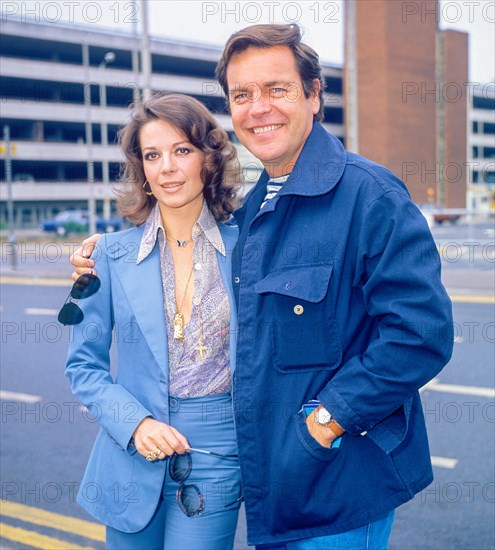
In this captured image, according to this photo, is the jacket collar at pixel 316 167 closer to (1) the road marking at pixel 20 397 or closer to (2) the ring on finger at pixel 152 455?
(2) the ring on finger at pixel 152 455

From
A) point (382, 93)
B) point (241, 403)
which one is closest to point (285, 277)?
point (241, 403)

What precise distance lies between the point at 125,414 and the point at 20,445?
144 inches

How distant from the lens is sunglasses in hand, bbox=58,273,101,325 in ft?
7.29

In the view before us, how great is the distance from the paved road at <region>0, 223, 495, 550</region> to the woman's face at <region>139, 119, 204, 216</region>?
7.80 feet

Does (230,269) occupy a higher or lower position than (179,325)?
higher

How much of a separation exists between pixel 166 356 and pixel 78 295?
0.36 metres

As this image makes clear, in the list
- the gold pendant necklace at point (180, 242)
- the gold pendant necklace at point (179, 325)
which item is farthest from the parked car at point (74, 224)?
the gold pendant necklace at point (179, 325)

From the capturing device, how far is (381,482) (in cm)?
187

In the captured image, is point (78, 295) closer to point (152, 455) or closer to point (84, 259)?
point (84, 259)

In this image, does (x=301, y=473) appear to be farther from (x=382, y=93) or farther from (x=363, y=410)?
(x=382, y=93)

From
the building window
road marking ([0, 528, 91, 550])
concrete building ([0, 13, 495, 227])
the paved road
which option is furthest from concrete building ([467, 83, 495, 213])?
road marking ([0, 528, 91, 550])

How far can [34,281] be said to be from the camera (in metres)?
17.5

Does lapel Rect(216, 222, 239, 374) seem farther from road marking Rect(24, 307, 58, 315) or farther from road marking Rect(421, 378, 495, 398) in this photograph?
road marking Rect(24, 307, 58, 315)

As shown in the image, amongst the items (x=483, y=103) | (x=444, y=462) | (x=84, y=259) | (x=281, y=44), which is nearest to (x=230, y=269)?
(x=84, y=259)
